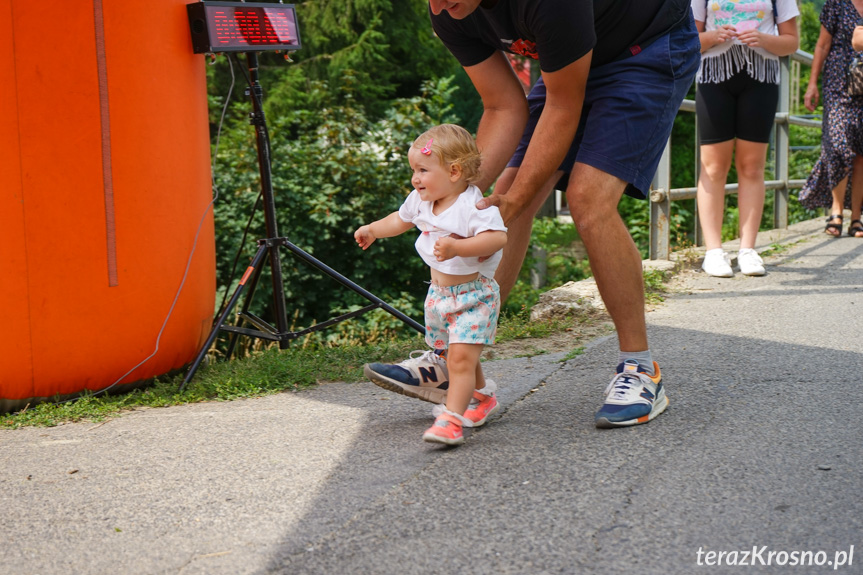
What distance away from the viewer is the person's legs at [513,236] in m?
2.84

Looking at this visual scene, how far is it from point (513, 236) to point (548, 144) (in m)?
0.41

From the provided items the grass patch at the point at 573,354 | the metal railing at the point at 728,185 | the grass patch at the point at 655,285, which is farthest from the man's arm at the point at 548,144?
the metal railing at the point at 728,185

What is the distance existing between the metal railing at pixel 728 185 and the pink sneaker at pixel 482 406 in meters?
2.98

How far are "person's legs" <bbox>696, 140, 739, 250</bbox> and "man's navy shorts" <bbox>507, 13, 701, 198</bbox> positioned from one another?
7.77ft

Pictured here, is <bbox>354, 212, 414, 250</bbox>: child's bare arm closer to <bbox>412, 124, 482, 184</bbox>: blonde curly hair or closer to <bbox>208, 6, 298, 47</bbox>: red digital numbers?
<bbox>412, 124, 482, 184</bbox>: blonde curly hair

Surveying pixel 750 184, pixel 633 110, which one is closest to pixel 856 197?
pixel 750 184

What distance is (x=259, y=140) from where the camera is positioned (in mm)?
3898

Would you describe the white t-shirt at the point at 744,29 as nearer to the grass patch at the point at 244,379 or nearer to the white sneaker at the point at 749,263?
the white sneaker at the point at 749,263

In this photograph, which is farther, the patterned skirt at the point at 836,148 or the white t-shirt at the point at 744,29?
the patterned skirt at the point at 836,148

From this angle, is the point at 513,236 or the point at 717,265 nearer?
the point at 513,236

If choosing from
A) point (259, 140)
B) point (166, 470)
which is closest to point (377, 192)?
point (259, 140)

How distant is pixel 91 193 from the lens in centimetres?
320

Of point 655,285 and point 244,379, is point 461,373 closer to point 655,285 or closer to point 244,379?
point 244,379

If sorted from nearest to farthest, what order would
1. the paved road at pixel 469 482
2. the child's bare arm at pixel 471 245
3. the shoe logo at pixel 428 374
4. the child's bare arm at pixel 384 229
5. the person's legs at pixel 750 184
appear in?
the paved road at pixel 469 482 < the child's bare arm at pixel 471 245 < the child's bare arm at pixel 384 229 < the shoe logo at pixel 428 374 < the person's legs at pixel 750 184
